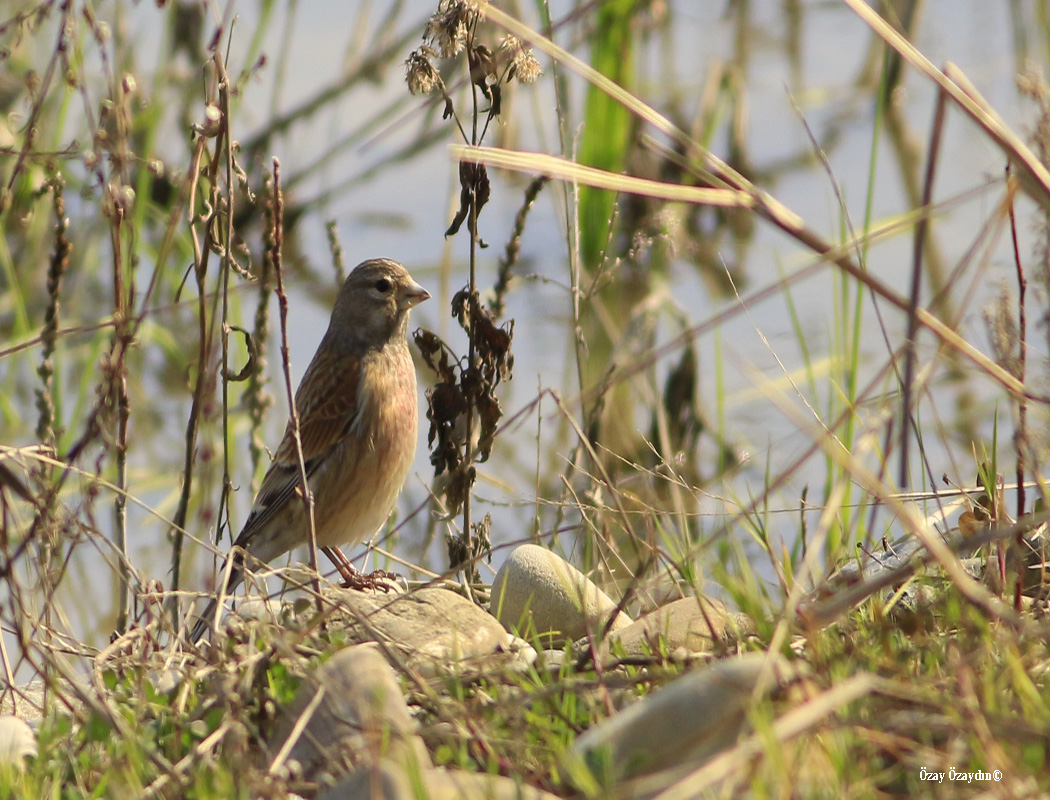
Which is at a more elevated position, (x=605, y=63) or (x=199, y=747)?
(x=605, y=63)

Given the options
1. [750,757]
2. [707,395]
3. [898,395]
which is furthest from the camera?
[707,395]

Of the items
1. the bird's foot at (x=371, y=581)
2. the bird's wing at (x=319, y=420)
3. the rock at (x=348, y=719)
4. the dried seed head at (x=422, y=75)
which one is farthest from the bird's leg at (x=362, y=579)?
the rock at (x=348, y=719)

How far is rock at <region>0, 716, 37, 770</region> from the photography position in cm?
251

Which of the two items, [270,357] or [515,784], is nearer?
[515,784]

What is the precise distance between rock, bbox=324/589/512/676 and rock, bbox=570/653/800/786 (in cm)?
72

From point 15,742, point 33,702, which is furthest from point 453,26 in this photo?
point 15,742

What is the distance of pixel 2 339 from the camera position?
→ 757cm

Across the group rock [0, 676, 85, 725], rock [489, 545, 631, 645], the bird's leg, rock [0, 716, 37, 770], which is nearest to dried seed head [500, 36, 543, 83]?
rock [489, 545, 631, 645]

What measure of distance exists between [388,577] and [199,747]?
6.92ft

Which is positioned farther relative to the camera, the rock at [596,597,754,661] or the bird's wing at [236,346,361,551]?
the bird's wing at [236,346,361,551]

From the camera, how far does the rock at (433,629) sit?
2.73m

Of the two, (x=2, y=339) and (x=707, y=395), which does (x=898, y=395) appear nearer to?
(x=707, y=395)

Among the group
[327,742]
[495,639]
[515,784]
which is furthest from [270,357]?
[515,784]

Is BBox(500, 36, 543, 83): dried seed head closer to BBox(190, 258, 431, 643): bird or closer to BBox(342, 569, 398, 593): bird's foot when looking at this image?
BBox(190, 258, 431, 643): bird
